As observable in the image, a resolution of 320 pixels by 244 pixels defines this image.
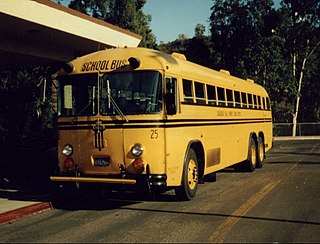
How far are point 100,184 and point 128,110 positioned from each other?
1.62 m

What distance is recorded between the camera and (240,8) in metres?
40.5

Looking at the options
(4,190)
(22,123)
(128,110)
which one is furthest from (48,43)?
(128,110)

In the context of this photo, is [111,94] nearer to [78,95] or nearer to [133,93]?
[133,93]

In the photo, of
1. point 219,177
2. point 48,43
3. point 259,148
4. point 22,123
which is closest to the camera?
point 219,177

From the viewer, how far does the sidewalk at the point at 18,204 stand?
854 centimetres

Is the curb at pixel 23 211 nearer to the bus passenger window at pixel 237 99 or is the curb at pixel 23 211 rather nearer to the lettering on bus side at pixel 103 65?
the lettering on bus side at pixel 103 65

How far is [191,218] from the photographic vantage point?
7.98m

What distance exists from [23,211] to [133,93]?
3.25 meters

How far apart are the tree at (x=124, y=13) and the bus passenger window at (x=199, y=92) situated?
124 feet

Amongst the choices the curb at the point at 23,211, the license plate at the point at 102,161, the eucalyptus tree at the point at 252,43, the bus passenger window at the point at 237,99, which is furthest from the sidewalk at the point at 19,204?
the eucalyptus tree at the point at 252,43

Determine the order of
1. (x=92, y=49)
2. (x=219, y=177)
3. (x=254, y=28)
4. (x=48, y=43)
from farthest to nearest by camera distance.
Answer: (x=254, y=28)
(x=92, y=49)
(x=48, y=43)
(x=219, y=177)

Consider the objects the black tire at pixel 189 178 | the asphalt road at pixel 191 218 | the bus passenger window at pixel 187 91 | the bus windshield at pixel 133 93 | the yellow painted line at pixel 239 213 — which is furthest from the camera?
the bus passenger window at pixel 187 91

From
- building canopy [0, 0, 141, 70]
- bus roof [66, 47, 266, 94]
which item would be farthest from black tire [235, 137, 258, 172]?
building canopy [0, 0, 141, 70]

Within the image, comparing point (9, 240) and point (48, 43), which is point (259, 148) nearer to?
point (48, 43)
